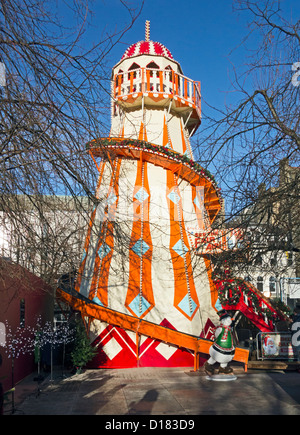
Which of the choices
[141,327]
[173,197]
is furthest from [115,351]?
[173,197]

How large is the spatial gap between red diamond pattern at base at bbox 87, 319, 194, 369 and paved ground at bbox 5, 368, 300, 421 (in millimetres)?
1356

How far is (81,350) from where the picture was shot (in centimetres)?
1248

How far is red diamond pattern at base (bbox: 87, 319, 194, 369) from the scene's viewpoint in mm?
13922

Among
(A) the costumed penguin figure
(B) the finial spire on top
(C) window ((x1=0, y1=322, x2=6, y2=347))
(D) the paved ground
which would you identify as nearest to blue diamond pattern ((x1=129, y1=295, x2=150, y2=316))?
(D) the paved ground

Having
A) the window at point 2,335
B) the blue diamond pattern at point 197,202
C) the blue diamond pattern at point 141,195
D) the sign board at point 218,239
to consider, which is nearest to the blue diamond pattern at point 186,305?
the blue diamond pattern at point 141,195

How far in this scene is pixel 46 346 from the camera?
46.3ft

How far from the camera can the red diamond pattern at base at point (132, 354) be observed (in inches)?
548

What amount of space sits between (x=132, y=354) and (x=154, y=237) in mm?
4097

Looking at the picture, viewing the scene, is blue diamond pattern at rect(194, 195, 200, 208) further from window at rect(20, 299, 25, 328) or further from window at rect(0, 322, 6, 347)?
window at rect(0, 322, 6, 347)

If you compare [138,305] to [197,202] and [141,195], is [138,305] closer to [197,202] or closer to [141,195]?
[141,195]

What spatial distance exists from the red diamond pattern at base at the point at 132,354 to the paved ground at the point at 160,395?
1356 mm

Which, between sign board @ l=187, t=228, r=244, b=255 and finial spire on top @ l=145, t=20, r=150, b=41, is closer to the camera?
sign board @ l=187, t=228, r=244, b=255

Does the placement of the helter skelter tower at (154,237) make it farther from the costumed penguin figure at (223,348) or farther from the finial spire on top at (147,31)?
the costumed penguin figure at (223,348)

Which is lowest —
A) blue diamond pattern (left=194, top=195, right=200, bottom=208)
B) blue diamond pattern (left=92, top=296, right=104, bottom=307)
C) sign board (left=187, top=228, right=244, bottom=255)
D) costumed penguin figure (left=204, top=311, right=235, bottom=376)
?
costumed penguin figure (left=204, top=311, right=235, bottom=376)
